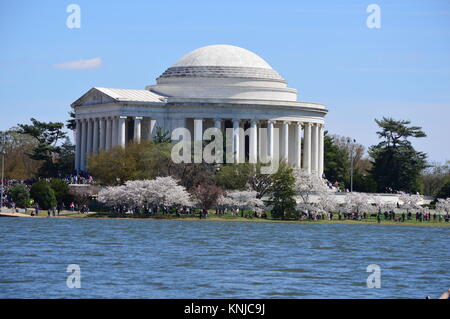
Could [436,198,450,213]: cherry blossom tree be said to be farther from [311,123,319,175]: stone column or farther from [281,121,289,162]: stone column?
Result: [311,123,319,175]: stone column

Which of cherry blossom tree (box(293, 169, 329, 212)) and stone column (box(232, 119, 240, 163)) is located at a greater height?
stone column (box(232, 119, 240, 163))

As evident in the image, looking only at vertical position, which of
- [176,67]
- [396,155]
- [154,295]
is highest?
[176,67]

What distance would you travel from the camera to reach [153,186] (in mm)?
139125

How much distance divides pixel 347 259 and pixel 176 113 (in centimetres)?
8987

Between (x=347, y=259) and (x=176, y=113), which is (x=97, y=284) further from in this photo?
(x=176, y=113)

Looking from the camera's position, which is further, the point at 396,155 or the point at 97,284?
the point at 396,155

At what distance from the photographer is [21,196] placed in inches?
5655

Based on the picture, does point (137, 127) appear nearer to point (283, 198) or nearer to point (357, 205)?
point (357, 205)

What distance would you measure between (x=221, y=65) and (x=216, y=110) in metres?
9.70

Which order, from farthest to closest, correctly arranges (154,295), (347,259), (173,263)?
(347,259) → (173,263) → (154,295)

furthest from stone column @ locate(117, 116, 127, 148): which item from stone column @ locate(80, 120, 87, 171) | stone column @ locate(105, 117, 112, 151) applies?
stone column @ locate(80, 120, 87, 171)

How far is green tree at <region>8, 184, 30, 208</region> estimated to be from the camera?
14290 cm
